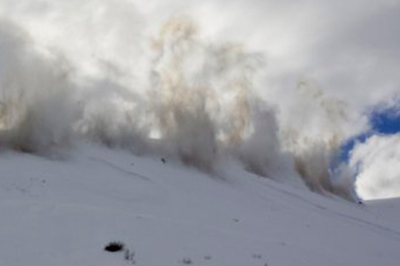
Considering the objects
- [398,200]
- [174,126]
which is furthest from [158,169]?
[398,200]

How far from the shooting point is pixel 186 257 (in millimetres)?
15641

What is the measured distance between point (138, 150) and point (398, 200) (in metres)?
26.9

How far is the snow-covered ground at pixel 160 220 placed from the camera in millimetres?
15406

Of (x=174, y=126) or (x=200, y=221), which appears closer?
(x=200, y=221)

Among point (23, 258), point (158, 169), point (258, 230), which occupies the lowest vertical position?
point (23, 258)

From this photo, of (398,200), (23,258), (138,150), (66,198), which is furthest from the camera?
(398,200)

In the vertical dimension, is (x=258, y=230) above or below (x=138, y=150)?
below

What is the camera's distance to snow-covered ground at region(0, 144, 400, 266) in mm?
15406

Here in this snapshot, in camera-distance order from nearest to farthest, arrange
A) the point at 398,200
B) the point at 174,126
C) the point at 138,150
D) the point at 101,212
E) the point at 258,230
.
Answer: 1. the point at 101,212
2. the point at 258,230
3. the point at 138,150
4. the point at 174,126
5. the point at 398,200

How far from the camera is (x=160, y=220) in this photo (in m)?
20.7

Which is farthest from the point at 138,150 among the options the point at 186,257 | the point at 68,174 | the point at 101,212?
the point at 186,257

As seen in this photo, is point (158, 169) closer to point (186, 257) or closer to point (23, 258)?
point (186, 257)

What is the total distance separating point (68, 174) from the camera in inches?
1080

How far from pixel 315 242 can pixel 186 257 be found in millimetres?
10651
